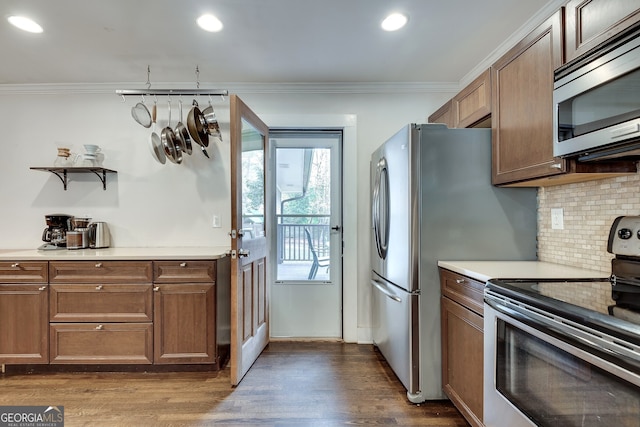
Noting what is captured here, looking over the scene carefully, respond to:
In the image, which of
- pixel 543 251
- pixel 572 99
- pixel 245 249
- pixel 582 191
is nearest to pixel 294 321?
pixel 245 249

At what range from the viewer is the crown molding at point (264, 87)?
9.21 feet

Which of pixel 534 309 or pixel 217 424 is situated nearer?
pixel 534 309

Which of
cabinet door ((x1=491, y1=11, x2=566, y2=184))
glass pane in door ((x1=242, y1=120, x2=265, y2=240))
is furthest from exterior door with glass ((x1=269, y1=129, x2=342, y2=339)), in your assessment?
cabinet door ((x1=491, y1=11, x2=566, y2=184))

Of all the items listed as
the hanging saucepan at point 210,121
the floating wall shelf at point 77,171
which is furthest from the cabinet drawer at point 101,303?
the hanging saucepan at point 210,121

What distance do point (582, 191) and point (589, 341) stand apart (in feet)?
3.50

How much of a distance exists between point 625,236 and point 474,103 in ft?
3.67

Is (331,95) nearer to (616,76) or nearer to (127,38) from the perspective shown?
(127,38)

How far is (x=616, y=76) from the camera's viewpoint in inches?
42.8

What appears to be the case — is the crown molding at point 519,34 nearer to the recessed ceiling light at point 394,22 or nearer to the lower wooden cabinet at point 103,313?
the recessed ceiling light at point 394,22

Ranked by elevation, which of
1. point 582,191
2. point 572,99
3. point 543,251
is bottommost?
point 543,251

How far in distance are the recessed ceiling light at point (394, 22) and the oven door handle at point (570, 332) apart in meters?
1.67

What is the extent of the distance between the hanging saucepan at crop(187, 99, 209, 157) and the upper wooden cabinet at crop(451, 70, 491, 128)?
202 centimetres

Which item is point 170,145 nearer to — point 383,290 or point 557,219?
point 383,290
